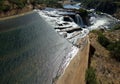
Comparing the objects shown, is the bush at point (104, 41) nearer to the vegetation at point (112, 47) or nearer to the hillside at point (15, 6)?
the vegetation at point (112, 47)

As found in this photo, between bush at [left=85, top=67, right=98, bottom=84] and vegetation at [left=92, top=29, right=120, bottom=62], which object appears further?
vegetation at [left=92, top=29, right=120, bottom=62]

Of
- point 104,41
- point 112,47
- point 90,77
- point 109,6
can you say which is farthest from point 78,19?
point 90,77

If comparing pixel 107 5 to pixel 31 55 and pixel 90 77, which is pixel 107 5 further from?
pixel 90 77

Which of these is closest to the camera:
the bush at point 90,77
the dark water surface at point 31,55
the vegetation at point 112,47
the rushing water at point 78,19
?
the bush at point 90,77

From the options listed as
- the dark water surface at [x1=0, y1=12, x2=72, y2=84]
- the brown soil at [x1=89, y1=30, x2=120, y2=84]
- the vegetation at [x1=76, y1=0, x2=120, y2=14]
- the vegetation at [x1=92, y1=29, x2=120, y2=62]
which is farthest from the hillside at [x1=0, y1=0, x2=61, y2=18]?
the brown soil at [x1=89, y1=30, x2=120, y2=84]

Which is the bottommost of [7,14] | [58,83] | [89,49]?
[7,14]

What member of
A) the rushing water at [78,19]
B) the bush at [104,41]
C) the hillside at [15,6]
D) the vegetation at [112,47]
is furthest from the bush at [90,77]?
the hillside at [15,6]

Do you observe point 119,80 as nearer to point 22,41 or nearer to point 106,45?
point 106,45

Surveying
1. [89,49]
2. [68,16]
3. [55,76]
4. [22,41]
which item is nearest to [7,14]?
[68,16]

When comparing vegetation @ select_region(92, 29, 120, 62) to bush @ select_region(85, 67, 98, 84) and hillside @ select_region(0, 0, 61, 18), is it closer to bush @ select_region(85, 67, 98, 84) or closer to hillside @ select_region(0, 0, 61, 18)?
bush @ select_region(85, 67, 98, 84)
